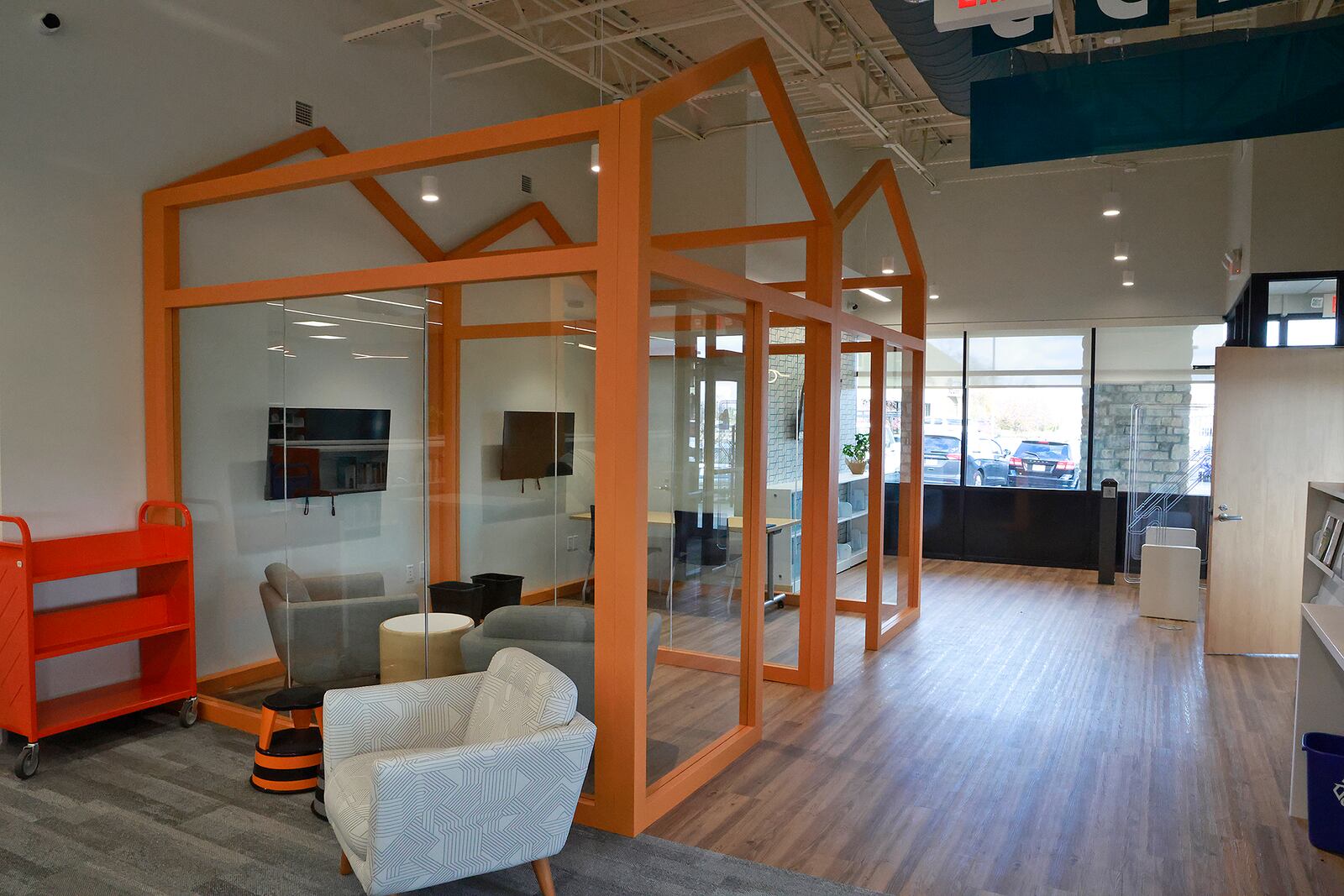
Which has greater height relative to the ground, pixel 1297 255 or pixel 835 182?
pixel 835 182

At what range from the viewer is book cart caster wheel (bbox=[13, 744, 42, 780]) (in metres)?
4.07

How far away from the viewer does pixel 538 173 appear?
8.45m

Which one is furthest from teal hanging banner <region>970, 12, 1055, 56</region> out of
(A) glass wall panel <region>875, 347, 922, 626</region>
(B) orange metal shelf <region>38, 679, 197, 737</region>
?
(B) orange metal shelf <region>38, 679, 197, 737</region>

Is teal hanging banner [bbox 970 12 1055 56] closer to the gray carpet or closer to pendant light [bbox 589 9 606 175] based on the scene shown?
pendant light [bbox 589 9 606 175]

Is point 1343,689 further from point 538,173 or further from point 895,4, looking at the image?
point 538,173

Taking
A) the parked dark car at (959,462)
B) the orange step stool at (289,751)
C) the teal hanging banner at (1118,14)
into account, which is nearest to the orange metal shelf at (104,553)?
the orange step stool at (289,751)

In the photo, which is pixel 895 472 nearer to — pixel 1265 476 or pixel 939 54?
pixel 1265 476

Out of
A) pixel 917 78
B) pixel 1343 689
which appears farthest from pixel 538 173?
pixel 1343 689

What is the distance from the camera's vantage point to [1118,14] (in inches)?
142

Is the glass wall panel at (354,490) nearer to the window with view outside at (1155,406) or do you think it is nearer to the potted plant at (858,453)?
the potted plant at (858,453)

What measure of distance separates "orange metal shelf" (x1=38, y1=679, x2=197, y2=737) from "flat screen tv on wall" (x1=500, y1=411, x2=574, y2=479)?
2319mm


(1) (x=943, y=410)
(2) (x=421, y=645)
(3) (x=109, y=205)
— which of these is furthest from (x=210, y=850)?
(1) (x=943, y=410)

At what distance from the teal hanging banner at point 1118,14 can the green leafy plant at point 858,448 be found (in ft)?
11.9

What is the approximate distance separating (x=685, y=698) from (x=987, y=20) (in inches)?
119
